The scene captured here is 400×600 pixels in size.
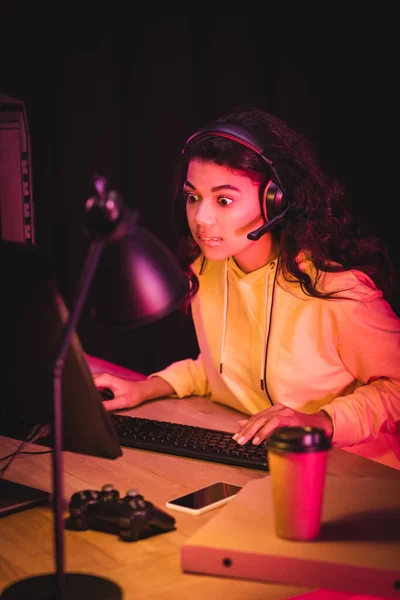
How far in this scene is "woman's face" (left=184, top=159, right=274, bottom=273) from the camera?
5.40 ft

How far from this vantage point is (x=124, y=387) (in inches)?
68.2

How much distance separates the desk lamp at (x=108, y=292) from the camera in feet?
2.60

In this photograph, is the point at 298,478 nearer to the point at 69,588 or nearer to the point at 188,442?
the point at 69,588

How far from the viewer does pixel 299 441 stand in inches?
33.1

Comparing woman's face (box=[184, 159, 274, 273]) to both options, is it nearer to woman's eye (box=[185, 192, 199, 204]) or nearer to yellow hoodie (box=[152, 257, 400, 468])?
woman's eye (box=[185, 192, 199, 204])

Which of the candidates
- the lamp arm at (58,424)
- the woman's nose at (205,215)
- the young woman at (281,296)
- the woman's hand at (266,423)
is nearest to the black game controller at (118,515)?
the lamp arm at (58,424)

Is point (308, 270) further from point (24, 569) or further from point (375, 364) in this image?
point (24, 569)

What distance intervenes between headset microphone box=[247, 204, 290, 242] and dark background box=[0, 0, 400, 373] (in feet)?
2.32

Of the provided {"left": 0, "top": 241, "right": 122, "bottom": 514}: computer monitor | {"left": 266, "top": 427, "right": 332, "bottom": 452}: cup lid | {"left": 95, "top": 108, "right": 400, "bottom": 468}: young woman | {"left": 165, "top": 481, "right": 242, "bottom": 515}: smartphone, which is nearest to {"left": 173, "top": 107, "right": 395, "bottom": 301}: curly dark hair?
{"left": 95, "top": 108, "right": 400, "bottom": 468}: young woman

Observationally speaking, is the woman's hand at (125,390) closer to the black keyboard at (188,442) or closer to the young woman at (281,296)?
the young woman at (281,296)

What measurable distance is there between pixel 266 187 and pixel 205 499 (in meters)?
0.76

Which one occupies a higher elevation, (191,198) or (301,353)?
(191,198)

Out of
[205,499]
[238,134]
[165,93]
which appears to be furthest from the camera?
[165,93]

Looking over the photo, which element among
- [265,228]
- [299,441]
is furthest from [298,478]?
[265,228]
